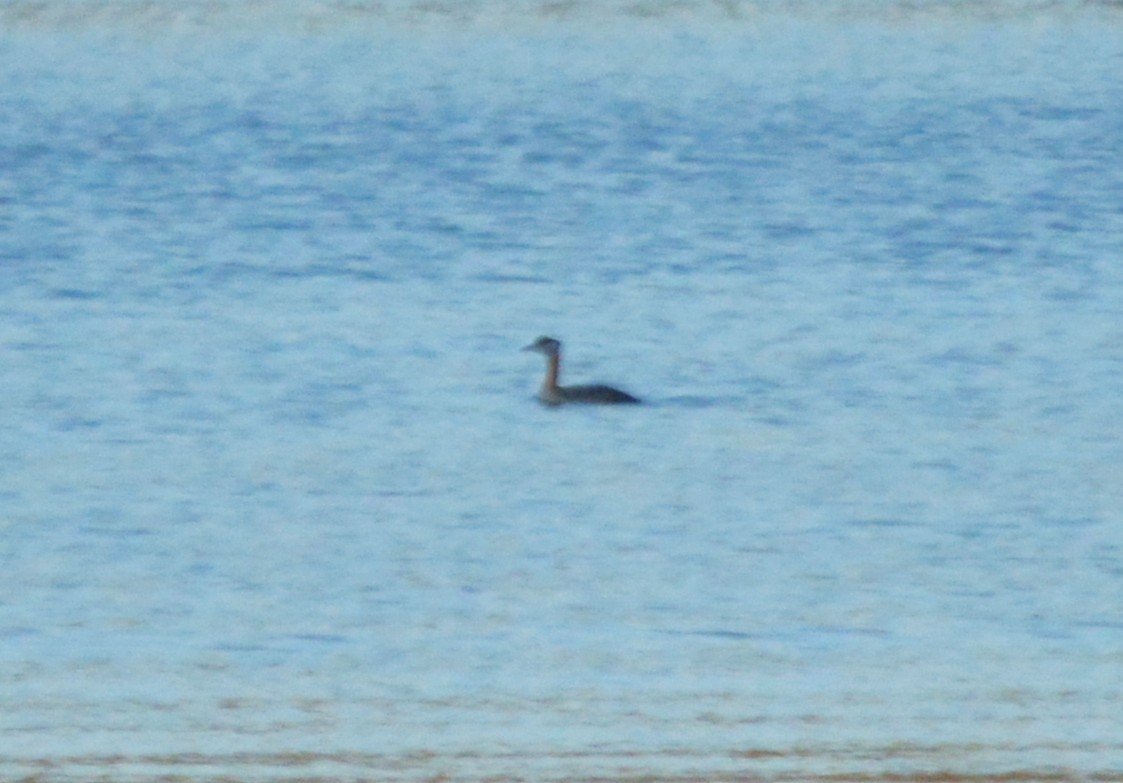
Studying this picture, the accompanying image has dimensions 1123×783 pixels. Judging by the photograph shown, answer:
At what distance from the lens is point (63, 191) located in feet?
70.4

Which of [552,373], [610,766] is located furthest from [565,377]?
[610,766]

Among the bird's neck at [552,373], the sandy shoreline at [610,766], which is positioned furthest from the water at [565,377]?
the bird's neck at [552,373]

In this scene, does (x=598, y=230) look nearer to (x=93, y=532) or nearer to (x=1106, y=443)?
(x=1106, y=443)

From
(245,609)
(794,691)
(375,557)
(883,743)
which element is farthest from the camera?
(375,557)

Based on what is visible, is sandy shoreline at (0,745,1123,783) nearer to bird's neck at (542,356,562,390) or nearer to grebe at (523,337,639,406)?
grebe at (523,337,639,406)

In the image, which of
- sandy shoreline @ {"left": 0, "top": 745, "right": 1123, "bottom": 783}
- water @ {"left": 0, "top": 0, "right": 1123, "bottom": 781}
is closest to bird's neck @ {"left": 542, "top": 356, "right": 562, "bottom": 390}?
water @ {"left": 0, "top": 0, "right": 1123, "bottom": 781}

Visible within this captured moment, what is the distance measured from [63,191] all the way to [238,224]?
7.09 ft

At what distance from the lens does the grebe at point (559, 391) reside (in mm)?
13328

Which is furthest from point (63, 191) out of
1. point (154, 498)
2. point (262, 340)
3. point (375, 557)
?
point (375, 557)

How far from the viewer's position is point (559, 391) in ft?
44.1

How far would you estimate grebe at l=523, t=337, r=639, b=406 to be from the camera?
13328mm

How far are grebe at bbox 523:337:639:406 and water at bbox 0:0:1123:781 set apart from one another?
0.40 feet

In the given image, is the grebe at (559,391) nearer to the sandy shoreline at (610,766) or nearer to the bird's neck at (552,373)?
the bird's neck at (552,373)

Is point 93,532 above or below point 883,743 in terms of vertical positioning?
below
